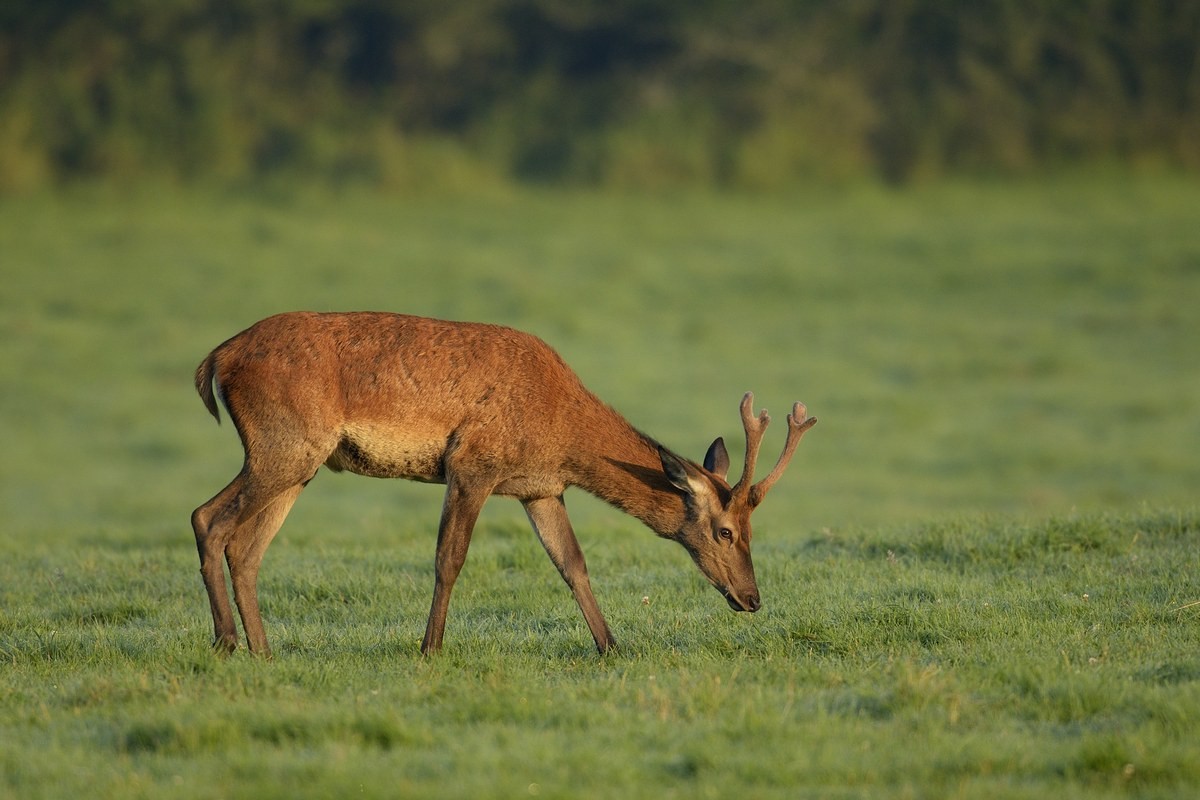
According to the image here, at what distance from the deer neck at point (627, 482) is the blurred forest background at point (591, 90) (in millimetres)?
27022

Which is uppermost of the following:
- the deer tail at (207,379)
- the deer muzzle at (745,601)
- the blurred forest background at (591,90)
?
the blurred forest background at (591,90)

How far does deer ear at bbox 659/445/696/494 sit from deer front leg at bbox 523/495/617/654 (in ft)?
1.93

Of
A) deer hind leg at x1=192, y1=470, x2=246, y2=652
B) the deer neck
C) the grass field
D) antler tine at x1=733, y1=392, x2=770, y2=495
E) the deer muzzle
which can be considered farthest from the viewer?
the deer neck

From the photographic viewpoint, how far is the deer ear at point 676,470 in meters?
8.20

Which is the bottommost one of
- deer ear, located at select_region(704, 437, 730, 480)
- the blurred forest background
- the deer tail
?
deer ear, located at select_region(704, 437, 730, 480)

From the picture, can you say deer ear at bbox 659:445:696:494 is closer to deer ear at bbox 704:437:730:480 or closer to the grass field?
deer ear at bbox 704:437:730:480

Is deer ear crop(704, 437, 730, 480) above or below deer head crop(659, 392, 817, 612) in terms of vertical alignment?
above

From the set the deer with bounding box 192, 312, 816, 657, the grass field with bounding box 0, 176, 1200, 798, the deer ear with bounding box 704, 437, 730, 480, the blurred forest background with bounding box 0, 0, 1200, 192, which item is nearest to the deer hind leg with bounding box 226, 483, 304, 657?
the deer with bounding box 192, 312, 816, 657

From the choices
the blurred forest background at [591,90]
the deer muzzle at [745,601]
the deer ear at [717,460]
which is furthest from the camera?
the blurred forest background at [591,90]

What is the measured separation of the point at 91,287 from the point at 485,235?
7.81 meters

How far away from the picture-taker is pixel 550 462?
845 centimetres

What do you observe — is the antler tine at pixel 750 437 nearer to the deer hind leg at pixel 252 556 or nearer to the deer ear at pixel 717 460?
the deer ear at pixel 717 460

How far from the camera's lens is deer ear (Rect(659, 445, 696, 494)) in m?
8.20

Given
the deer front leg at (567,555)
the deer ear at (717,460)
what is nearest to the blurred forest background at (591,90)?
the deer ear at (717,460)
